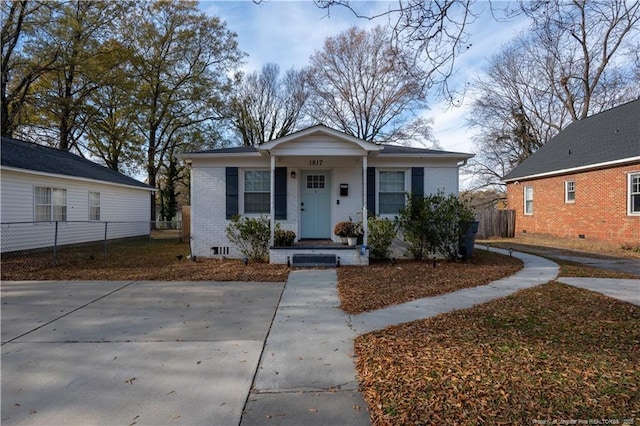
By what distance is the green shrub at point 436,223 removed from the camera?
9.27 m

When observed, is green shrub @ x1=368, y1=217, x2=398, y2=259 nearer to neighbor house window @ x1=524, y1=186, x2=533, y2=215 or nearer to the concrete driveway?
the concrete driveway

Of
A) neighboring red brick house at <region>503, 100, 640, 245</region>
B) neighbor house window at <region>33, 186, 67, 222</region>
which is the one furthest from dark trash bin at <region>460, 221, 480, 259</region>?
neighbor house window at <region>33, 186, 67, 222</region>

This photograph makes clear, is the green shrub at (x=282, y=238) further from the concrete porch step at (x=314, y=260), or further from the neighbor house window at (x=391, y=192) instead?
the neighbor house window at (x=391, y=192)

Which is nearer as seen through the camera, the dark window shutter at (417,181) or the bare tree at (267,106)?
the dark window shutter at (417,181)

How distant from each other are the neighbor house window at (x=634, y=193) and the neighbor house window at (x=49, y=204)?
21664 millimetres

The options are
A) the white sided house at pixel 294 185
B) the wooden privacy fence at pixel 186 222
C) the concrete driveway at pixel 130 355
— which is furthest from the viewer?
the wooden privacy fence at pixel 186 222

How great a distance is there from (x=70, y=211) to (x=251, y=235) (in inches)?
358

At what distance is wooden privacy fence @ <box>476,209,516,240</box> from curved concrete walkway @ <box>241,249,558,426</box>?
13.9 m

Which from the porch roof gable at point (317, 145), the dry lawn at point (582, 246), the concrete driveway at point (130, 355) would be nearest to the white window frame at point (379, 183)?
the porch roof gable at point (317, 145)

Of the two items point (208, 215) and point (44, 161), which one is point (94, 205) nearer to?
point (44, 161)

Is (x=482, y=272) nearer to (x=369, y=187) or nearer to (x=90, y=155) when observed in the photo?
(x=369, y=187)

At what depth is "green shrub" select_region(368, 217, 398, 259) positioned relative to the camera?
945cm

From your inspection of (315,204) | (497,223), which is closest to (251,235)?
(315,204)

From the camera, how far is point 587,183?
46.6ft
